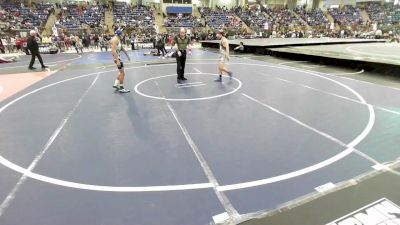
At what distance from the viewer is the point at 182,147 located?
14.8ft

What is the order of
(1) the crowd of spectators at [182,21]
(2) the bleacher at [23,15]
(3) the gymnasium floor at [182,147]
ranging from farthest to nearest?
(1) the crowd of spectators at [182,21] < (2) the bleacher at [23,15] < (3) the gymnasium floor at [182,147]

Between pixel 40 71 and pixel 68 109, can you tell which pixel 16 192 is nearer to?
pixel 68 109

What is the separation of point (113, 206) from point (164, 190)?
600 mm

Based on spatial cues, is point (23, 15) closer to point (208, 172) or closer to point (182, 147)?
point (182, 147)

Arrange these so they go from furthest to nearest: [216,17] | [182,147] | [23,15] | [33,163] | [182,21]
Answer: [216,17] < [182,21] < [23,15] < [182,147] < [33,163]

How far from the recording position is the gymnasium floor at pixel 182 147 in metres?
3.11

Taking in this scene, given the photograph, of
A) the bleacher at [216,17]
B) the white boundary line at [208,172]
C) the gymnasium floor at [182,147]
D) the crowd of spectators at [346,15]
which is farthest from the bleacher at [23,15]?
the crowd of spectators at [346,15]

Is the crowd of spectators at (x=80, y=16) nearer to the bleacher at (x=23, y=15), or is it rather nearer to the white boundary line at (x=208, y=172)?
the bleacher at (x=23, y=15)

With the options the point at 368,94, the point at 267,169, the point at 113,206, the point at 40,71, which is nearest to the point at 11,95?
the point at 40,71

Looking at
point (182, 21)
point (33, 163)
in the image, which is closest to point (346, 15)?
point (182, 21)

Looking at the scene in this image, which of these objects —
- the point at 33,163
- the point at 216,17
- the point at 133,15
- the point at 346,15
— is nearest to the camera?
the point at 33,163

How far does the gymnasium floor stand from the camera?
3.11m

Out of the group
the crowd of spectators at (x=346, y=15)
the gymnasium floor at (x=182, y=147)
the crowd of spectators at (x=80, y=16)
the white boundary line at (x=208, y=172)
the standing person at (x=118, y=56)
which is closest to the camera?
the white boundary line at (x=208, y=172)

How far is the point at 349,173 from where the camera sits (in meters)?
3.61
